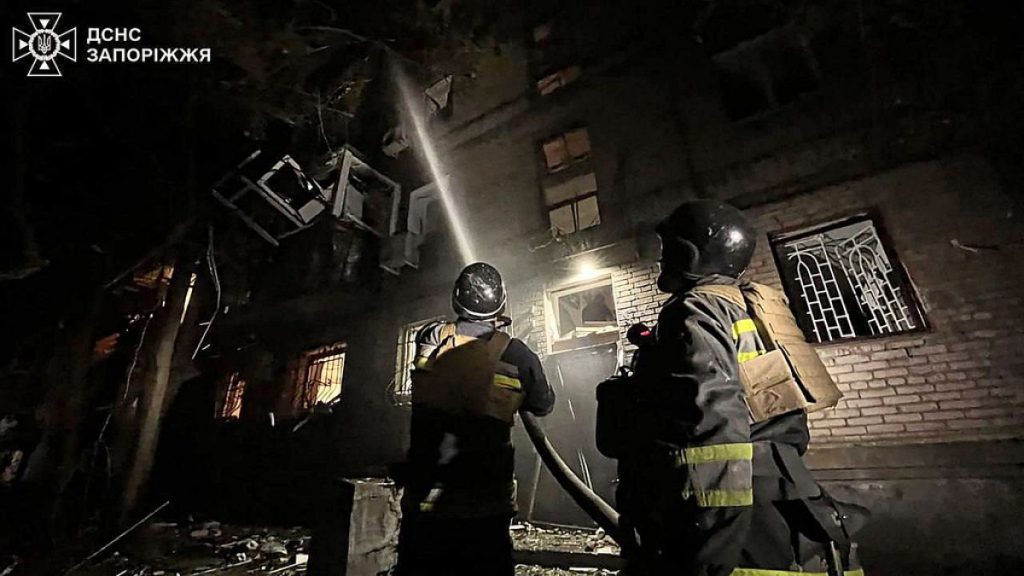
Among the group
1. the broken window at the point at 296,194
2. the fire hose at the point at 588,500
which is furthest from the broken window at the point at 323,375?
the fire hose at the point at 588,500

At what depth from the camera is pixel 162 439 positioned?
41.9 ft

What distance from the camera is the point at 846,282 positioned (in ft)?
18.9

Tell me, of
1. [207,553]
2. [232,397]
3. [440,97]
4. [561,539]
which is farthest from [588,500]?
[232,397]

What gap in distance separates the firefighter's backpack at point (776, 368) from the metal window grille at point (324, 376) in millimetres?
10282

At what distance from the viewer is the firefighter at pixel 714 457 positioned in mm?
1499

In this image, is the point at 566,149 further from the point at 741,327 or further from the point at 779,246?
the point at 741,327

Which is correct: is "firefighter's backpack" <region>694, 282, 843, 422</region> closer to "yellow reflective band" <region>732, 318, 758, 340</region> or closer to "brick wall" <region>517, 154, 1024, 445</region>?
"yellow reflective band" <region>732, 318, 758, 340</region>

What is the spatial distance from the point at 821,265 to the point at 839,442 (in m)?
2.48

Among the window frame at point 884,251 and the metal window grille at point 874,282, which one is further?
the metal window grille at point 874,282

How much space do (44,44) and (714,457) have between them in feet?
35.1

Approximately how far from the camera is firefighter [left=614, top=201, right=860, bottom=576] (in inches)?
59.0

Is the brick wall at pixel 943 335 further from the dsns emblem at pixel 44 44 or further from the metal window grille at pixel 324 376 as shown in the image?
the dsns emblem at pixel 44 44

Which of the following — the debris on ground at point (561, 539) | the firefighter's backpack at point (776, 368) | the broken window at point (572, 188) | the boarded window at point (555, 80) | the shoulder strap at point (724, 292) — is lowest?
the debris on ground at point (561, 539)

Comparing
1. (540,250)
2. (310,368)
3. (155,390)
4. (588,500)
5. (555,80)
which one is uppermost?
(555,80)
